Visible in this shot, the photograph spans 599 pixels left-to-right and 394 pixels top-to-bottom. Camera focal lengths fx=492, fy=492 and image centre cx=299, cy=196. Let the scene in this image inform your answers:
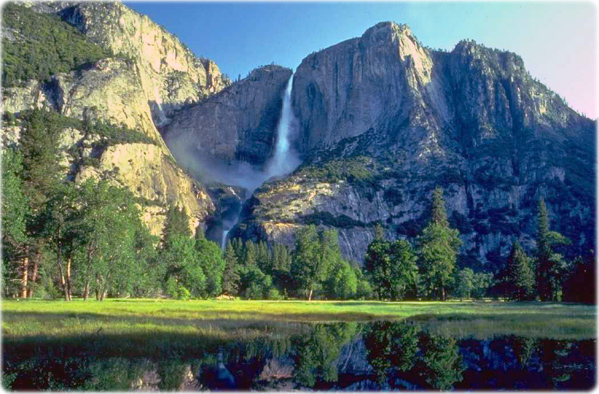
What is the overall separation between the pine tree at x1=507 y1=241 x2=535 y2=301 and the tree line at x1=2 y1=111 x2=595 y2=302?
21 centimetres

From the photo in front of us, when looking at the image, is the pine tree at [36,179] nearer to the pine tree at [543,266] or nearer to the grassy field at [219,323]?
the grassy field at [219,323]

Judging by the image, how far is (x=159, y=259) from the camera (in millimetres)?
82062

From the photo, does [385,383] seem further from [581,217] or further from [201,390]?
[581,217]

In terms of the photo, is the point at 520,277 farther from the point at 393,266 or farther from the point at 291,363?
the point at 291,363

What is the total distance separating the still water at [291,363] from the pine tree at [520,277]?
68.6 metres

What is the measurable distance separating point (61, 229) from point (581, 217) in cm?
19502

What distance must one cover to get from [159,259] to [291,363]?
66384mm

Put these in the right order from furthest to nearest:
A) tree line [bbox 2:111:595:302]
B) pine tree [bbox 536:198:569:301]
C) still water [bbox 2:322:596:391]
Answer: pine tree [bbox 536:198:569:301], tree line [bbox 2:111:595:302], still water [bbox 2:322:596:391]

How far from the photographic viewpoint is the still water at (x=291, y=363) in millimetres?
16484

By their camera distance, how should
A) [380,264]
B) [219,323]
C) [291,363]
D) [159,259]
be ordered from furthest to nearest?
[159,259], [380,264], [219,323], [291,363]

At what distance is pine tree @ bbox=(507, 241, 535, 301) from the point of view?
88.4 meters

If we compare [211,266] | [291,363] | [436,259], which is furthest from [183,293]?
[291,363]

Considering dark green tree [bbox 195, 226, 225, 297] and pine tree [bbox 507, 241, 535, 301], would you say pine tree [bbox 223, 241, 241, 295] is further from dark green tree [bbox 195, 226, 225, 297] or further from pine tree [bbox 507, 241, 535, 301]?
pine tree [bbox 507, 241, 535, 301]

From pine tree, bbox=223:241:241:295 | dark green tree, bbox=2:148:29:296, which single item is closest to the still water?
dark green tree, bbox=2:148:29:296
